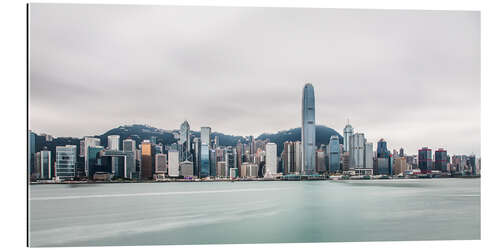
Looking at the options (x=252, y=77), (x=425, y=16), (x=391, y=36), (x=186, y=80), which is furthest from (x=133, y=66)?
(x=425, y=16)

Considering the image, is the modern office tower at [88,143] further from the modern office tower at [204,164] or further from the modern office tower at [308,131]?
the modern office tower at [204,164]

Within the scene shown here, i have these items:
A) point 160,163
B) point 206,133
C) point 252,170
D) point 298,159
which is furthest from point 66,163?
point 252,170

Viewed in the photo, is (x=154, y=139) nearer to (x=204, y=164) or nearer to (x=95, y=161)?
(x=95, y=161)

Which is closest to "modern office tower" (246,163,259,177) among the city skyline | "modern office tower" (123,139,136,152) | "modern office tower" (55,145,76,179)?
"modern office tower" (123,139,136,152)

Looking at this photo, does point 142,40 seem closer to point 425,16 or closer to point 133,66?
point 133,66

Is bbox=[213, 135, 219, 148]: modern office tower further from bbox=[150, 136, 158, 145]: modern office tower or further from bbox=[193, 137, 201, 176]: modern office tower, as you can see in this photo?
bbox=[150, 136, 158, 145]: modern office tower

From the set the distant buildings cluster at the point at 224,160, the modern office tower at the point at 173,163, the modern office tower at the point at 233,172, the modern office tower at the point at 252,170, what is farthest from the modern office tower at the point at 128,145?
the modern office tower at the point at 252,170
